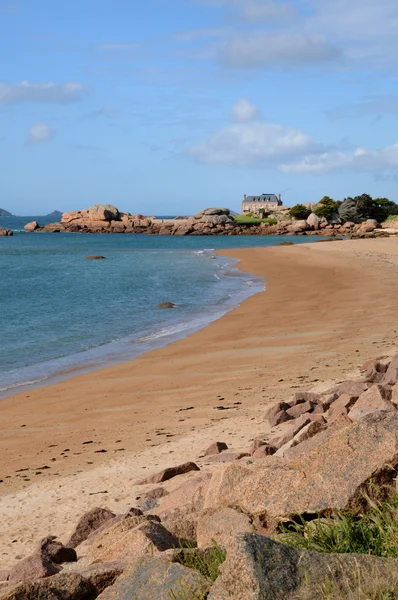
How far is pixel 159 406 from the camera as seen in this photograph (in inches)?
450

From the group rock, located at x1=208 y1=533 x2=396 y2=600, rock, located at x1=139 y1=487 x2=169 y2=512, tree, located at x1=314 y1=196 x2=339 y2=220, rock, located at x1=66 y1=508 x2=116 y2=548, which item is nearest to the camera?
rock, located at x1=208 y1=533 x2=396 y2=600

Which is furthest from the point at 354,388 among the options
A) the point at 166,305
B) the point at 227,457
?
the point at 166,305

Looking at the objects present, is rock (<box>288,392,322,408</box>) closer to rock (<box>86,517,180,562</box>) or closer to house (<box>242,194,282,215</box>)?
rock (<box>86,517,180,562</box>)

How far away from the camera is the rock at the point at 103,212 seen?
409ft

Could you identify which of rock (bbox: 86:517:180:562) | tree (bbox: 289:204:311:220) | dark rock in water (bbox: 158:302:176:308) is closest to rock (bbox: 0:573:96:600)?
rock (bbox: 86:517:180:562)

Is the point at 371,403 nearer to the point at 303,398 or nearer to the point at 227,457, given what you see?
the point at 227,457

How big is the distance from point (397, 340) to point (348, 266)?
26.0 metres

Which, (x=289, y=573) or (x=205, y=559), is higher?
(x=289, y=573)

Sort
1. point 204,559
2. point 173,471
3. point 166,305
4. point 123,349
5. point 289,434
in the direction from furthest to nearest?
point 166,305
point 123,349
point 173,471
point 289,434
point 204,559

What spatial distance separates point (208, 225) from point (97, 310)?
87315 millimetres

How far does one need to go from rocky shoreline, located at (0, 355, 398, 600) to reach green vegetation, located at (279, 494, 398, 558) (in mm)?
104

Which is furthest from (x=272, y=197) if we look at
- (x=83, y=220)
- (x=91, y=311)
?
(x=91, y=311)

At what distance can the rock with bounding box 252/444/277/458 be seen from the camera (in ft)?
22.9

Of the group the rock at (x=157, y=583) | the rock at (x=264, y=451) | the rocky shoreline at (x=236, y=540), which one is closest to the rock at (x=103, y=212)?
the rock at (x=264, y=451)
